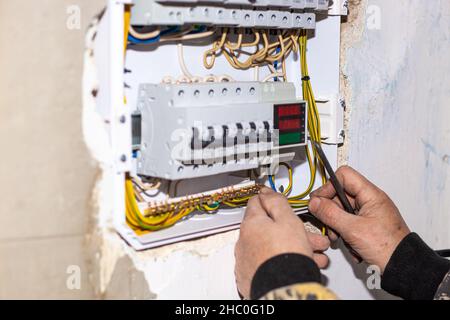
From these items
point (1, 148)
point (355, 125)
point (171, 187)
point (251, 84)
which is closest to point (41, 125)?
point (1, 148)

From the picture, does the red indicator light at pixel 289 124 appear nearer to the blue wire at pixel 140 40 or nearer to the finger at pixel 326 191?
the finger at pixel 326 191

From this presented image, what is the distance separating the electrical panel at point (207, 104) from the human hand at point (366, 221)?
0.26 feet

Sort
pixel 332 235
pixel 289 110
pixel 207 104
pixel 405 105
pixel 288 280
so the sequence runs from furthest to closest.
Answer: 1. pixel 405 105
2. pixel 332 235
3. pixel 289 110
4. pixel 207 104
5. pixel 288 280

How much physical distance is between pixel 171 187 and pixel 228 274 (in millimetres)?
219

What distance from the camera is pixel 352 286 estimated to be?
4.76 feet

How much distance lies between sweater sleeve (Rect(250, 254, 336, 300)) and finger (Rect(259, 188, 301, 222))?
0.11 metres

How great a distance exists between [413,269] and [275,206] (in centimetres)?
35

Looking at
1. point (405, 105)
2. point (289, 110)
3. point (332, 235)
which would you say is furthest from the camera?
point (405, 105)

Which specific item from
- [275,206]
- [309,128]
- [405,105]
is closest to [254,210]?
[275,206]

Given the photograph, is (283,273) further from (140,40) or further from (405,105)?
(405,105)

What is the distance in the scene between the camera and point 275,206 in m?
1.13

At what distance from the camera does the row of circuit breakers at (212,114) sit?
103 cm

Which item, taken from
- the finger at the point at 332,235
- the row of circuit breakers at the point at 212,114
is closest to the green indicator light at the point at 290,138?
the row of circuit breakers at the point at 212,114

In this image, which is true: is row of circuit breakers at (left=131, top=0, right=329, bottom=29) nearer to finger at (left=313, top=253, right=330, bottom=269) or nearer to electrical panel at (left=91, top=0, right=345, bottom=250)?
electrical panel at (left=91, top=0, right=345, bottom=250)
